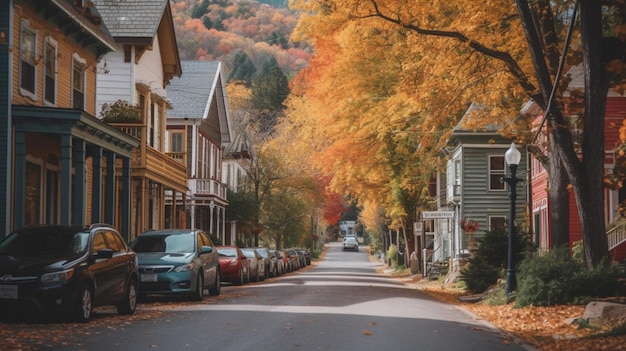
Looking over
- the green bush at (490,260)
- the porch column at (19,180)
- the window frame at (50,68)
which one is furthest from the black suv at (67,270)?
the green bush at (490,260)

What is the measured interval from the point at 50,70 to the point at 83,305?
1166 centimetres

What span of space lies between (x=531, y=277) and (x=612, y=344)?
674 cm

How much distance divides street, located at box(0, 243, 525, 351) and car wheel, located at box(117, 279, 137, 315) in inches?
8.1

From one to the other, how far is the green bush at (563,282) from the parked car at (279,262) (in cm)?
2703

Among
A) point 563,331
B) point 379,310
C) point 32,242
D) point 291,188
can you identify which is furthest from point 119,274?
point 291,188

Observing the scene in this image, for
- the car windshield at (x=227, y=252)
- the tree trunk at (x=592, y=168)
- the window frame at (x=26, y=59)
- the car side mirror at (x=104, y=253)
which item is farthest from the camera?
the car windshield at (x=227, y=252)

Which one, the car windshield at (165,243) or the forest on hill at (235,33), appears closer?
the car windshield at (165,243)

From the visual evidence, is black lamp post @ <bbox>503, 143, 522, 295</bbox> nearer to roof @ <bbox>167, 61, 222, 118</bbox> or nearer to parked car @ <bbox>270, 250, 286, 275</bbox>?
parked car @ <bbox>270, 250, 286, 275</bbox>

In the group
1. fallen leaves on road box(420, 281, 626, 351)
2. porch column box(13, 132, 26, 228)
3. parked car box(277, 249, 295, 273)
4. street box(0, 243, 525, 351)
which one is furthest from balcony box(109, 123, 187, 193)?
parked car box(277, 249, 295, 273)

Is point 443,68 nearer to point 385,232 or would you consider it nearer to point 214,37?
point 385,232

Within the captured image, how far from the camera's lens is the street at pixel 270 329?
41.2 ft

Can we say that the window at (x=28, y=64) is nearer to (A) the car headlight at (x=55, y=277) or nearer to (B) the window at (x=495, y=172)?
(A) the car headlight at (x=55, y=277)

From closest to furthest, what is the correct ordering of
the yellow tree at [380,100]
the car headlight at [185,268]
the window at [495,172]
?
the car headlight at [185,268]
the yellow tree at [380,100]
the window at [495,172]

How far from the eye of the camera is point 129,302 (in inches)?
693
